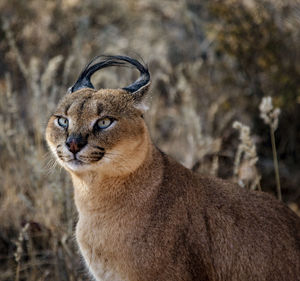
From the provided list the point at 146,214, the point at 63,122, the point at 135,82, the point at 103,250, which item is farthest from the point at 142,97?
the point at 103,250

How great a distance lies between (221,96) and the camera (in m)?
7.45

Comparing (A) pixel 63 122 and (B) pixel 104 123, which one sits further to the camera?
(A) pixel 63 122

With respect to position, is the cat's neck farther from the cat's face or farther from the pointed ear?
the pointed ear

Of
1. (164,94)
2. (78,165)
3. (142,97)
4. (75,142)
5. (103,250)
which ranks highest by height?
(142,97)

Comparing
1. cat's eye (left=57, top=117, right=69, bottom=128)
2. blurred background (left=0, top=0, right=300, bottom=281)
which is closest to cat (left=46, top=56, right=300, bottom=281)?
cat's eye (left=57, top=117, right=69, bottom=128)

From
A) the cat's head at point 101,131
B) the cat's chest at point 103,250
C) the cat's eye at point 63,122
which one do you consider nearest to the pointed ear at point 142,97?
the cat's head at point 101,131

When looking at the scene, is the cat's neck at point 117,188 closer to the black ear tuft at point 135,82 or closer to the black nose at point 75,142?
the black nose at point 75,142

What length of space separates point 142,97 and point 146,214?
32.2 inches

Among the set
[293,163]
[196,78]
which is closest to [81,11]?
[196,78]

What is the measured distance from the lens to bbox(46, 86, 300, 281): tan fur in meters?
3.27

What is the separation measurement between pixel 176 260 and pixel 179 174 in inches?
24.9

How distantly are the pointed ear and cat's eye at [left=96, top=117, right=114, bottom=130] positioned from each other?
0.88ft

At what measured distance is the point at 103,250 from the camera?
3.36 meters

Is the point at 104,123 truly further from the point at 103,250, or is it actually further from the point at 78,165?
the point at 103,250
